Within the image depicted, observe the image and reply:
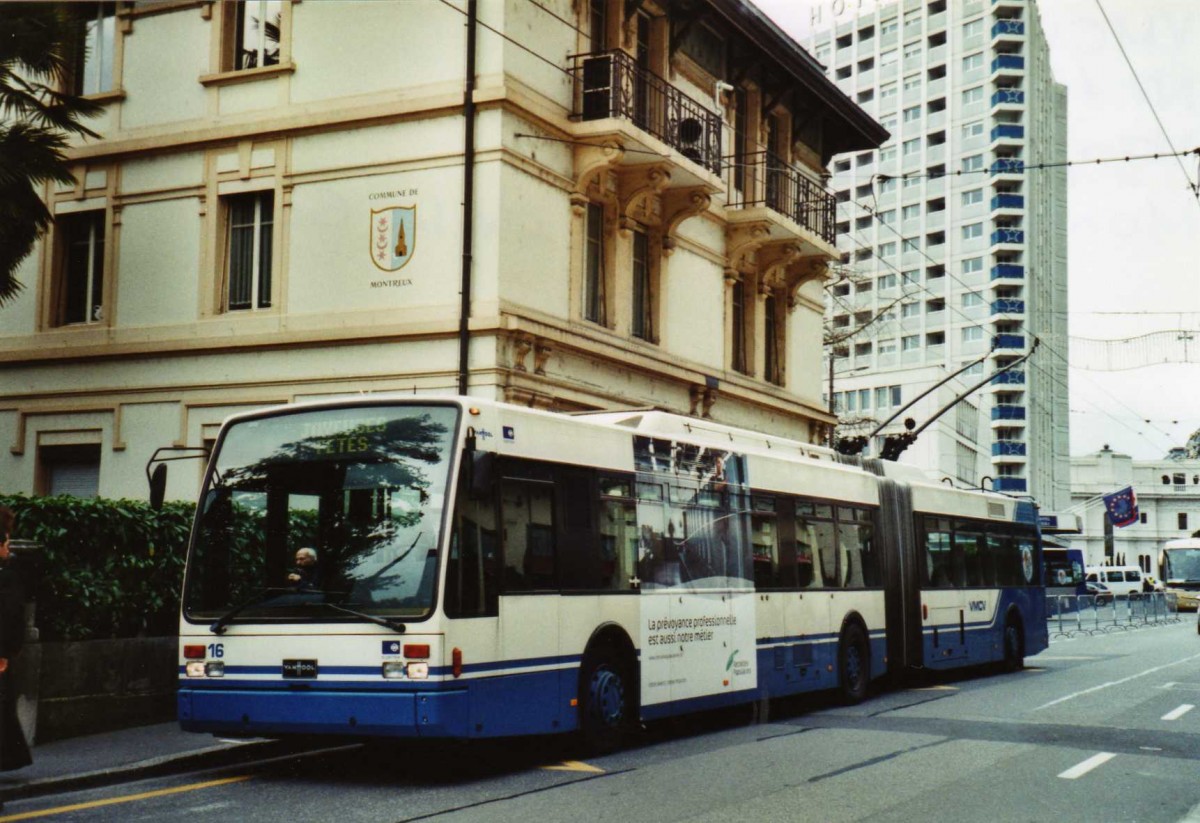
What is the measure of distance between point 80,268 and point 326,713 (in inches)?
590

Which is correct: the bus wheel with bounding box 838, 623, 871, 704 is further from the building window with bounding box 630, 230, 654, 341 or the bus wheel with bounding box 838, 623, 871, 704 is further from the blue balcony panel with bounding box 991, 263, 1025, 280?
the blue balcony panel with bounding box 991, 263, 1025, 280

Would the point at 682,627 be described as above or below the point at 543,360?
below

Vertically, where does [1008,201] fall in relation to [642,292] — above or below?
above

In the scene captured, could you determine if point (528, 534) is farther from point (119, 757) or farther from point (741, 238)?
point (741, 238)

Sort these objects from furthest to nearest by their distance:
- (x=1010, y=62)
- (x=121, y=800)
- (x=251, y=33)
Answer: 1. (x=1010, y=62)
2. (x=251, y=33)
3. (x=121, y=800)

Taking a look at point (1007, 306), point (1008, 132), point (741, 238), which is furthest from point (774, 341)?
point (1008, 132)

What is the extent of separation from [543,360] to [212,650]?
10121 mm

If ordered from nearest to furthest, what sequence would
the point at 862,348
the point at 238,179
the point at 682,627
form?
the point at 682,627
the point at 238,179
the point at 862,348

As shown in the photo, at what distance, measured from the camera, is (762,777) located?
10523 millimetres

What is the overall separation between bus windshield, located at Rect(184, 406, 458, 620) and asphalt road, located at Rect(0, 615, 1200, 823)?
1.32 m

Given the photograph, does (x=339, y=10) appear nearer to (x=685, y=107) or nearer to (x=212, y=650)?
(x=685, y=107)

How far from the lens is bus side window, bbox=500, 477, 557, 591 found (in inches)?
425

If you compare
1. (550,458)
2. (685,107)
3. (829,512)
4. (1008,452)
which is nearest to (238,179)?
(685,107)

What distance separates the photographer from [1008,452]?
103 metres
